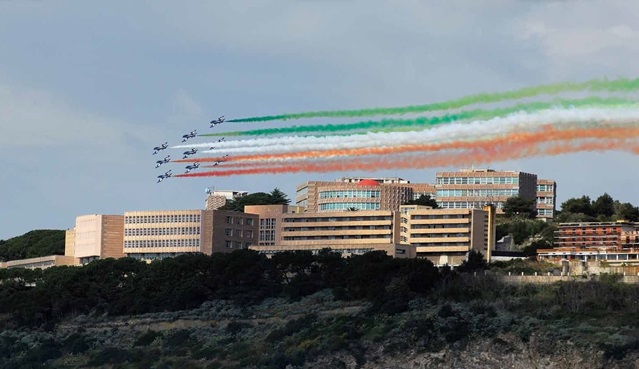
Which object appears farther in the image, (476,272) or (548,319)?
(476,272)

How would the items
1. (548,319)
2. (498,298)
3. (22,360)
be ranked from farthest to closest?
(22,360)
(498,298)
(548,319)

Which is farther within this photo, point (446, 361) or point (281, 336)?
point (281, 336)

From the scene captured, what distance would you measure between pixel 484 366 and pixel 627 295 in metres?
21.6

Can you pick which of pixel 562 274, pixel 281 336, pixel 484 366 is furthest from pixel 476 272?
pixel 484 366

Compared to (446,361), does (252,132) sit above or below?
above

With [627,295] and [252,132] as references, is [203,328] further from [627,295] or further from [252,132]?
[627,295]

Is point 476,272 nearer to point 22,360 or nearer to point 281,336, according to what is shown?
point 281,336

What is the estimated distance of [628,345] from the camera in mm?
150875

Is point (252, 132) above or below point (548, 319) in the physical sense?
above

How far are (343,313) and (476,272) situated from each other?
20535mm

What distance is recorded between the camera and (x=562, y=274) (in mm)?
190375

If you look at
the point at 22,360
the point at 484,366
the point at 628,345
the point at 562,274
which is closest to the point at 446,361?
the point at 484,366

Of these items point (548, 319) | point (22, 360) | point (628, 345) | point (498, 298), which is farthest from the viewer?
point (22, 360)

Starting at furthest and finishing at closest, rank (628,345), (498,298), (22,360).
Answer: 1. (22,360)
2. (498,298)
3. (628,345)
